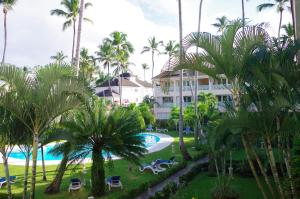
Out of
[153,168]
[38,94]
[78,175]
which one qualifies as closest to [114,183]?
[78,175]

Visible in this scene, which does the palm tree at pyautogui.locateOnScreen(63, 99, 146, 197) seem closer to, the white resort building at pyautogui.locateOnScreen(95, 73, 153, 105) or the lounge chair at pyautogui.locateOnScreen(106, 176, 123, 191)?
the lounge chair at pyautogui.locateOnScreen(106, 176, 123, 191)

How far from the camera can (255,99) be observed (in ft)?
23.0

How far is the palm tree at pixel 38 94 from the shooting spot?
7.61 m

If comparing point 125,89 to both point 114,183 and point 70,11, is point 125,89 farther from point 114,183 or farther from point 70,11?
point 114,183

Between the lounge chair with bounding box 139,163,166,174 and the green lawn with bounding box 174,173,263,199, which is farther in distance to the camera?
the lounge chair with bounding box 139,163,166,174

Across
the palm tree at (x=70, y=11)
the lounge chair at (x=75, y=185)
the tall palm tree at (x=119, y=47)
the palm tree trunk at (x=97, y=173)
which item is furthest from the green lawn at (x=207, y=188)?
the tall palm tree at (x=119, y=47)

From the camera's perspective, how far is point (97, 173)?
37.6 ft

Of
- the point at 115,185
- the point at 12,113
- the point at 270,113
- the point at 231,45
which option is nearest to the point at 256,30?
Result: the point at 231,45

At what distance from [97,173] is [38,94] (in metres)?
4.90

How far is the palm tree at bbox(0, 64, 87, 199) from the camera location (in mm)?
7609

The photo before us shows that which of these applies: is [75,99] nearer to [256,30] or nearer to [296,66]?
[256,30]

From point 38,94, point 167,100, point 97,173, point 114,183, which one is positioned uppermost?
point 167,100

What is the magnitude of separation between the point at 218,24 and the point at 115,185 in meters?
30.2

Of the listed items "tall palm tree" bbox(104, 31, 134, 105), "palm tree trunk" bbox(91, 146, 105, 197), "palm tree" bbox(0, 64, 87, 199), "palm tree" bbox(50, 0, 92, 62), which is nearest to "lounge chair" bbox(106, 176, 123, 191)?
"palm tree trunk" bbox(91, 146, 105, 197)
